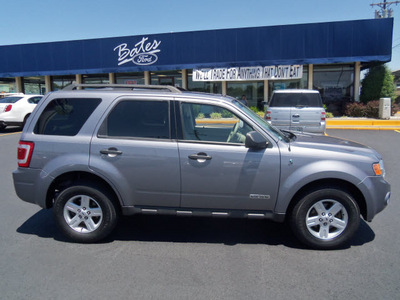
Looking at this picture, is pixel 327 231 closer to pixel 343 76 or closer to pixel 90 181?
pixel 90 181

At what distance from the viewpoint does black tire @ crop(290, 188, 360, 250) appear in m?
3.85

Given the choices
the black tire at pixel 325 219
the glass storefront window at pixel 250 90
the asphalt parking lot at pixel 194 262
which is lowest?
the asphalt parking lot at pixel 194 262

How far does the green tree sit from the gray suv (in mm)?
16377

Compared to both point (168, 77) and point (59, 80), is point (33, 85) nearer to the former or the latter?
point (59, 80)

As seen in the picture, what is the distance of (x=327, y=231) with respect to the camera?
3.91 metres

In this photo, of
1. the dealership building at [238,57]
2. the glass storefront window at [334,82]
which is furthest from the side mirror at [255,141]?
the glass storefront window at [334,82]

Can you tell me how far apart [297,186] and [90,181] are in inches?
97.8

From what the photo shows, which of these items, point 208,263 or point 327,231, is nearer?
point 208,263

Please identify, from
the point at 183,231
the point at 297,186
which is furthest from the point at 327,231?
the point at 183,231

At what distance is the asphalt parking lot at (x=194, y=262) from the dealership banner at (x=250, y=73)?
1440 cm

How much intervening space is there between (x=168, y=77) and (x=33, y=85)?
12.4 meters

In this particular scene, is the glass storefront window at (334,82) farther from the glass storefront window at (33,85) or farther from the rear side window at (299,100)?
the glass storefront window at (33,85)

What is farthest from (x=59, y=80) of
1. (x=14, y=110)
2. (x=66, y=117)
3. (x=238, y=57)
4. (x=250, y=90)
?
(x=66, y=117)

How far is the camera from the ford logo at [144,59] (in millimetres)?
20031
